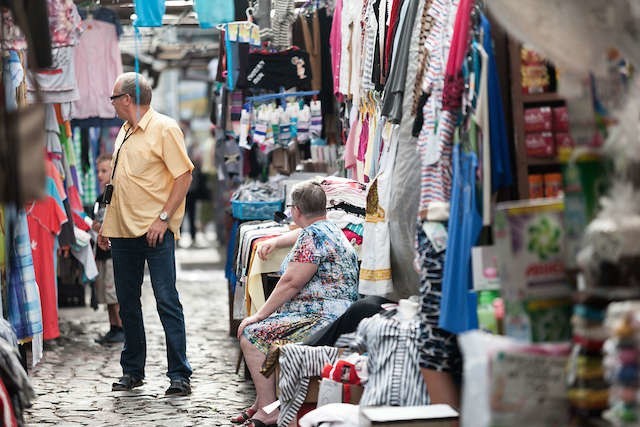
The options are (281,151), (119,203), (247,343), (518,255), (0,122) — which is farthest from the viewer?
(281,151)

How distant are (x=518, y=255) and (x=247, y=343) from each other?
3.29 m

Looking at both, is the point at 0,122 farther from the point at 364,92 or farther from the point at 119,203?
the point at 364,92

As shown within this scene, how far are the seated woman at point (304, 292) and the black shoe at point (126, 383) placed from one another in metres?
1.45

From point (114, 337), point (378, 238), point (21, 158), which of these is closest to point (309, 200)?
point (378, 238)

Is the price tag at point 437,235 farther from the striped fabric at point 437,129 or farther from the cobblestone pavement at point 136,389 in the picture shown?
the cobblestone pavement at point 136,389

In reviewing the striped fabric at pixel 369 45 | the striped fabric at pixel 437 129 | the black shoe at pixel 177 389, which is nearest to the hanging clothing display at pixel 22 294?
the black shoe at pixel 177 389

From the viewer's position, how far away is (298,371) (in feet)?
20.4

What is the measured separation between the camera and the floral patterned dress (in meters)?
6.89

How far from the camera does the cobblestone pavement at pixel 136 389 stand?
7273 mm

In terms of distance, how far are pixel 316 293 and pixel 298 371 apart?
0.87 metres

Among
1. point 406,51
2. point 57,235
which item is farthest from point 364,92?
point 57,235

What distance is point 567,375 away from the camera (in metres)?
3.88

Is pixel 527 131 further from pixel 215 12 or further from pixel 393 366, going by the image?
pixel 215 12

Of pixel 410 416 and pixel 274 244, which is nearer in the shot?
pixel 410 416
